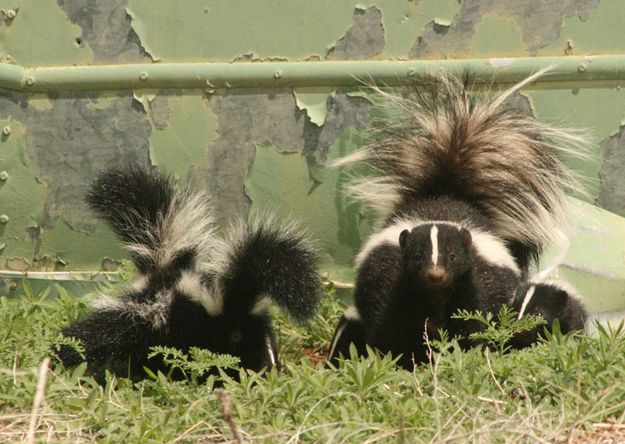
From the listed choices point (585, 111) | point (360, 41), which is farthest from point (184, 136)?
point (585, 111)

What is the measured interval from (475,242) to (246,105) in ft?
6.12

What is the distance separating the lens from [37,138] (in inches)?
283

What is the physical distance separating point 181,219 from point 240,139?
3.68 ft

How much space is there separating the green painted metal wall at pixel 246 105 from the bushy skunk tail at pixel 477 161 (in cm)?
39

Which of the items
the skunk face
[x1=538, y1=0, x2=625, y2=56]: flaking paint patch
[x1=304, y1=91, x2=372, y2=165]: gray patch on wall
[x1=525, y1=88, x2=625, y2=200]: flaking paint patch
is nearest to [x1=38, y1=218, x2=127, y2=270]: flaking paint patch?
[x1=304, y1=91, x2=372, y2=165]: gray patch on wall

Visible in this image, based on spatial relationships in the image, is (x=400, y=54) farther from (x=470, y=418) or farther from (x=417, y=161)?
(x=470, y=418)

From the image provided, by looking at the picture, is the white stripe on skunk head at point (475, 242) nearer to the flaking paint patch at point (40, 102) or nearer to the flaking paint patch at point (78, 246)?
the flaking paint patch at point (78, 246)

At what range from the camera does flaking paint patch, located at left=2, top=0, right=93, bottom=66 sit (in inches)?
279

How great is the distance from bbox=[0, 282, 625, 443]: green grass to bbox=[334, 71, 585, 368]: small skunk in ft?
2.60

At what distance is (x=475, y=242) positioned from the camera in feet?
20.1

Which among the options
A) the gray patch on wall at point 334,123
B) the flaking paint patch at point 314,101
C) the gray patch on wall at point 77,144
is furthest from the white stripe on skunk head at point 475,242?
the gray patch on wall at point 77,144

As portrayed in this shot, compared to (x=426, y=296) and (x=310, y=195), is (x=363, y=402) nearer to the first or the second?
(x=426, y=296)

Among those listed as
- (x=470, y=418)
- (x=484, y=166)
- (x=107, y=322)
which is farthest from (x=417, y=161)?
(x=470, y=418)

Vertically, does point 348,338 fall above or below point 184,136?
below
